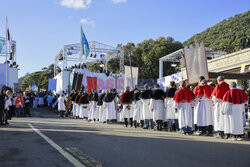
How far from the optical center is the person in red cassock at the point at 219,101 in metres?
9.11

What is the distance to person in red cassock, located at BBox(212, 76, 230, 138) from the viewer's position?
29.9 ft

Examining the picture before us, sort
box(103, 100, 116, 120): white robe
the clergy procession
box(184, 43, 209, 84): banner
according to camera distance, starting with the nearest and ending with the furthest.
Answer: the clergy procession < box(184, 43, 209, 84): banner < box(103, 100, 116, 120): white robe

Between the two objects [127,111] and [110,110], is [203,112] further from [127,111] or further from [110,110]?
[110,110]

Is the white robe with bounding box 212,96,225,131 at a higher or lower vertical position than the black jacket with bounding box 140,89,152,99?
lower

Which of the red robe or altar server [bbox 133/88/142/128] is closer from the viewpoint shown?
altar server [bbox 133/88/142/128]

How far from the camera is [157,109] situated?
1226 cm

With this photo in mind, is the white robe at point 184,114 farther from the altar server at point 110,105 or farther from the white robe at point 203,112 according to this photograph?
the altar server at point 110,105

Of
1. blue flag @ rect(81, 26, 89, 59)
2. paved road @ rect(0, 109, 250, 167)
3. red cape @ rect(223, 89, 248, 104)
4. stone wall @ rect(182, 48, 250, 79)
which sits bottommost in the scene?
paved road @ rect(0, 109, 250, 167)

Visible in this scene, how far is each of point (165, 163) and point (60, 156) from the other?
2.12 metres

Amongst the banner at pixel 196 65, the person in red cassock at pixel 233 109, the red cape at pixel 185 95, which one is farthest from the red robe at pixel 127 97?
the person in red cassock at pixel 233 109

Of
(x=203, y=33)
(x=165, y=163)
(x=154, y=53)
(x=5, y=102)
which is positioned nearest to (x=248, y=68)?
(x=5, y=102)

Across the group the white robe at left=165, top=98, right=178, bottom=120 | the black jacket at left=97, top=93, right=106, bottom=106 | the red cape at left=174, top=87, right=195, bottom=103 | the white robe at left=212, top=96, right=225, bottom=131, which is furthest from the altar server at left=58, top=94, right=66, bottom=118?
the white robe at left=212, top=96, right=225, bottom=131

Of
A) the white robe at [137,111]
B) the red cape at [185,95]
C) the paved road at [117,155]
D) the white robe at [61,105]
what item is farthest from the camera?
the white robe at [61,105]

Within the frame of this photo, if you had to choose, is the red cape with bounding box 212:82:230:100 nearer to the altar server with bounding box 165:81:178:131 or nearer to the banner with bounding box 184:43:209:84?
the banner with bounding box 184:43:209:84
